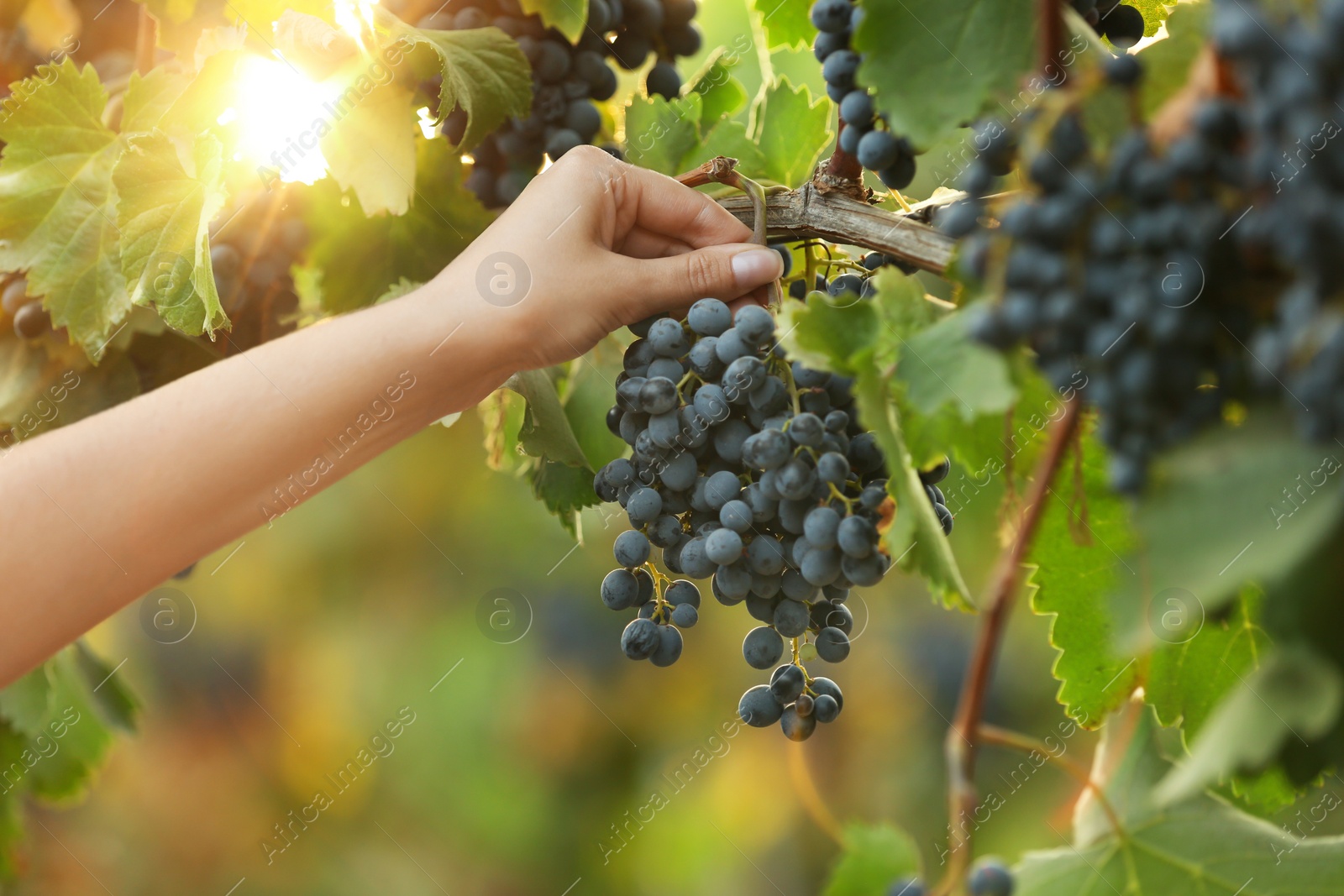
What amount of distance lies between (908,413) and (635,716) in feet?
8.00

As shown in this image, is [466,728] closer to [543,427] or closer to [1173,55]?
[543,427]

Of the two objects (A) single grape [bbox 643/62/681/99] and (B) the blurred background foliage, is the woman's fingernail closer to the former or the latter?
(A) single grape [bbox 643/62/681/99]

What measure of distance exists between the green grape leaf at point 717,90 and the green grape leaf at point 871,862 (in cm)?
62

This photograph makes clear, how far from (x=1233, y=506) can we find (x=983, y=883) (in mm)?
189

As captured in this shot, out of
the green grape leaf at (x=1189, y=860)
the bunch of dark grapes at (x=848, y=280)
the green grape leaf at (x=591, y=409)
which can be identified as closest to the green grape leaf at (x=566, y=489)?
the green grape leaf at (x=591, y=409)

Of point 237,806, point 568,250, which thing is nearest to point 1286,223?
point 568,250

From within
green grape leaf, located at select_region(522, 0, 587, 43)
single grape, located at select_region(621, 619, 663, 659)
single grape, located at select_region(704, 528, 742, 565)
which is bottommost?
single grape, located at select_region(621, 619, 663, 659)

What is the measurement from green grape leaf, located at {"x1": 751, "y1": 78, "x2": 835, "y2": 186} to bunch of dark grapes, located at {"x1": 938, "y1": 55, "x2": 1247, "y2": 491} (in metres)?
0.46

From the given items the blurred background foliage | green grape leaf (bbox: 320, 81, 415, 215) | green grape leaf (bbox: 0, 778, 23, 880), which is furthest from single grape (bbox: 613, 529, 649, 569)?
the blurred background foliage

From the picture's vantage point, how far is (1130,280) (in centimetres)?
27

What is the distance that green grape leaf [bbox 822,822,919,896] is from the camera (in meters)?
0.39

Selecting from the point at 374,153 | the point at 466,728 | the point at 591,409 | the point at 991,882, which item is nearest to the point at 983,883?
the point at 991,882

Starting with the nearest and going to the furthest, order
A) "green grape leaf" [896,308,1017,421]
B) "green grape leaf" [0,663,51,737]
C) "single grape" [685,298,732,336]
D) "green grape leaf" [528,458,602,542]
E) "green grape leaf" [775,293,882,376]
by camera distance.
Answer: "green grape leaf" [896,308,1017,421]
"green grape leaf" [775,293,882,376]
"single grape" [685,298,732,336]
"green grape leaf" [528,458,602,542]
"green grape leaf" [0,663,51,737]

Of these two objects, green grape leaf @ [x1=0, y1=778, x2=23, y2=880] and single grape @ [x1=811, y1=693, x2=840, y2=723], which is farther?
green grape leaf @ [x1=0, y1=778, x2=23, y2=880]
